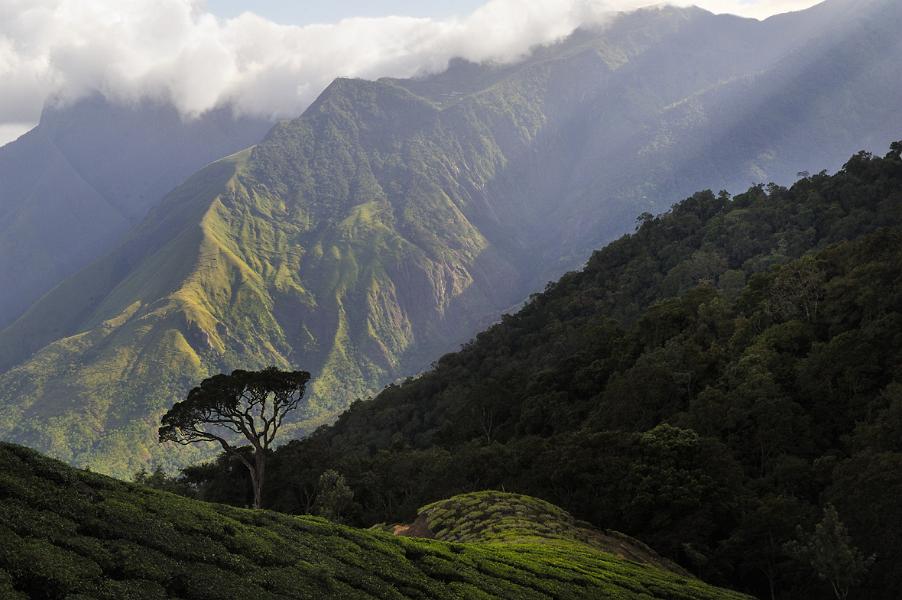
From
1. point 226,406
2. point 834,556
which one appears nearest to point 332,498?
point 226,406

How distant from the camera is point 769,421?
8744 cm

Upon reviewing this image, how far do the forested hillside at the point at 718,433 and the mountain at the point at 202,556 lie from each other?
94.8ft

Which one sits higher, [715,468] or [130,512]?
[130,512]

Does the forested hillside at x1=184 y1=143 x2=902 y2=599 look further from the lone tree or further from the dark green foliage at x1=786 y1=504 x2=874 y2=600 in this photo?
the lone tree

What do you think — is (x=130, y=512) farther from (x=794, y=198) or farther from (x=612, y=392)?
(x=794, y=198)

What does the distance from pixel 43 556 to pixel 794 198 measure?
21035 centimetres

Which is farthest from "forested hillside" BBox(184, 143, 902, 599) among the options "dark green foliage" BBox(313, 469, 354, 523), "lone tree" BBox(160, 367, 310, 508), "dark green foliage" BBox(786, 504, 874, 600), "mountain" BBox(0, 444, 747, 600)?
"mountain" BBox(0, 444, 747, 600)

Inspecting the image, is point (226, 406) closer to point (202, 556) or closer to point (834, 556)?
point (202, 556)

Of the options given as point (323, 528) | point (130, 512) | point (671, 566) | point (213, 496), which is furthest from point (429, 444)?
point (130, 512)

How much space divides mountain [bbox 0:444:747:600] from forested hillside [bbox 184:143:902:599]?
28897 mm

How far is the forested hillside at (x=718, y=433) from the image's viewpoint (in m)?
67.1

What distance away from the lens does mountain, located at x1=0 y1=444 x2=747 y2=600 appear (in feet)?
71.9

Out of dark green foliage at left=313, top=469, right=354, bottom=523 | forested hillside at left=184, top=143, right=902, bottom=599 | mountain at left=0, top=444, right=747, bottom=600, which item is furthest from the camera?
dark green foliage at left=313, top=469, right=354, bottom=523

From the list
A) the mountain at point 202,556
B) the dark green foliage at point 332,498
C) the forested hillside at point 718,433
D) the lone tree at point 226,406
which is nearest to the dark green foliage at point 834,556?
the forested hillside at point 718,433
